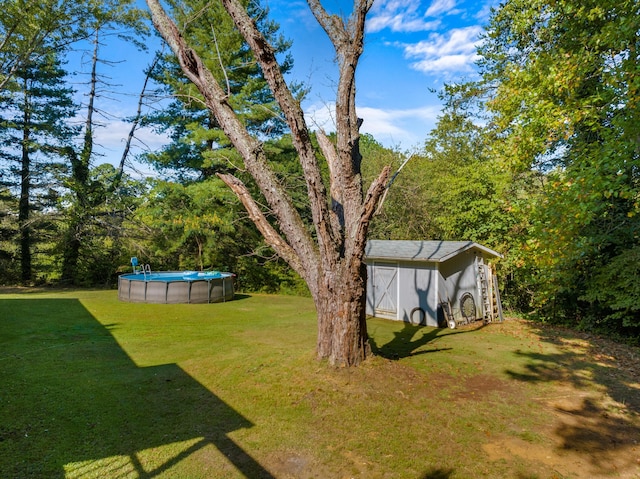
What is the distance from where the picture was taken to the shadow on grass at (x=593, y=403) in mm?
4086

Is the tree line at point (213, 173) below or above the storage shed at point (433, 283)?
above

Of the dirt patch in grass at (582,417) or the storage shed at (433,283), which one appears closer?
the dirt patch in grass at (582,417)

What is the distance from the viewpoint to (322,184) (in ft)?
18.0

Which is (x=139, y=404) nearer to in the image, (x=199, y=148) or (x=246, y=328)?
(x=246, y=328)

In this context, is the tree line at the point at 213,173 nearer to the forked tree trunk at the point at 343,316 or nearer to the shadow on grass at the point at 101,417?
the shadow on grass at the point at 101,417

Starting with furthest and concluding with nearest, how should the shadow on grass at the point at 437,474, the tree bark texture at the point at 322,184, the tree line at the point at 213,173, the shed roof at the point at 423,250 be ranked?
the shed roof at the point at 423,250 < the tree line at the point at 213,173 < the tree bark texture at the point at 322,184 < the shadow on grass at the point at 437,474

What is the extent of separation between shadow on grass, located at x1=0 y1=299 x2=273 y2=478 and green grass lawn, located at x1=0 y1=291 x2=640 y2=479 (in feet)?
0.07

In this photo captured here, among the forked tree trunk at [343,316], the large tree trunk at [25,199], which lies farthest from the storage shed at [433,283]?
the large tree trunk at [25,199]

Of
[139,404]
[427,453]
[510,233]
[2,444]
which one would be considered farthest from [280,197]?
[510,233]

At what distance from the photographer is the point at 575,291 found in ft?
38.1

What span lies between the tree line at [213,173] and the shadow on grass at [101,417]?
552 centimetres

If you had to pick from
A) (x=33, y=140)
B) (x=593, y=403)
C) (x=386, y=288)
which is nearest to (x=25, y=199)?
(x=33, y=140)

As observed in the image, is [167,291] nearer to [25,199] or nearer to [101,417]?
[101,417]

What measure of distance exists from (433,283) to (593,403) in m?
6.29
